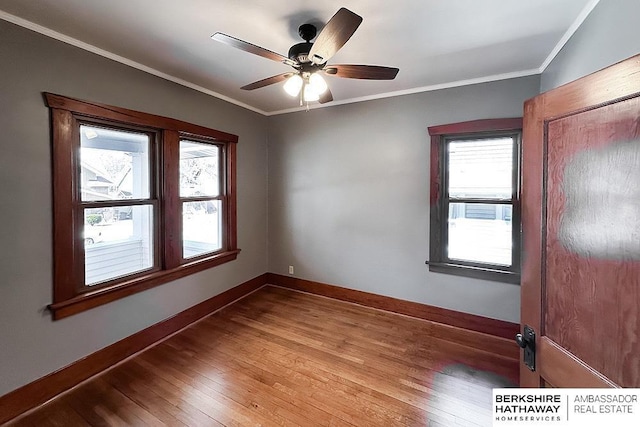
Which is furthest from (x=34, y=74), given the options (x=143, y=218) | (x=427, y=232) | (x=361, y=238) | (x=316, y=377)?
(x=427, y=232)

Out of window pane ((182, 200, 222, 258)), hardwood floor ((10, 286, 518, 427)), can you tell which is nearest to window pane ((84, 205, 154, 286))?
window pane ((182, 200, 222, 258))

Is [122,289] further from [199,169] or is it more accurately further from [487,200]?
[487,200]

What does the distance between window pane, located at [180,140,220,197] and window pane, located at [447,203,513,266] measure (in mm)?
2895

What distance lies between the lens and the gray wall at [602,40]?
1.21 m

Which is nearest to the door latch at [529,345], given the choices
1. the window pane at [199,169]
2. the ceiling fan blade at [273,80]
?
the ceiling fan blade at [273,80]

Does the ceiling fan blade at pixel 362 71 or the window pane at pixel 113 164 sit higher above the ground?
the ceiling fan blade at pixel 362 71

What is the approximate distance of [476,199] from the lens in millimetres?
2830

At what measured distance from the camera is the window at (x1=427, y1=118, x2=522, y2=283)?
2664 millimetres

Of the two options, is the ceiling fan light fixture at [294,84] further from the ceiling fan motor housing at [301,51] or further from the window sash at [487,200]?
the window sash at [487,200]

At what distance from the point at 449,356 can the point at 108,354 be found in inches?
117

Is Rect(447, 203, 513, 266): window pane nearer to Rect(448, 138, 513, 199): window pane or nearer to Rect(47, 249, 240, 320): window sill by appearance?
Rect(448, 138, 513, 199): window pane

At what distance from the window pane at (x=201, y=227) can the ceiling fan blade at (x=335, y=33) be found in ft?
7.40

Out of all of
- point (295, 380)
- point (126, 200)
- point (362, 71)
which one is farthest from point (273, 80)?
point (295, 380)

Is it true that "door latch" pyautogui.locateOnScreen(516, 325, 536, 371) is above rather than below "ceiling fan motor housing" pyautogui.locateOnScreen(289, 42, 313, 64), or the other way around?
below
